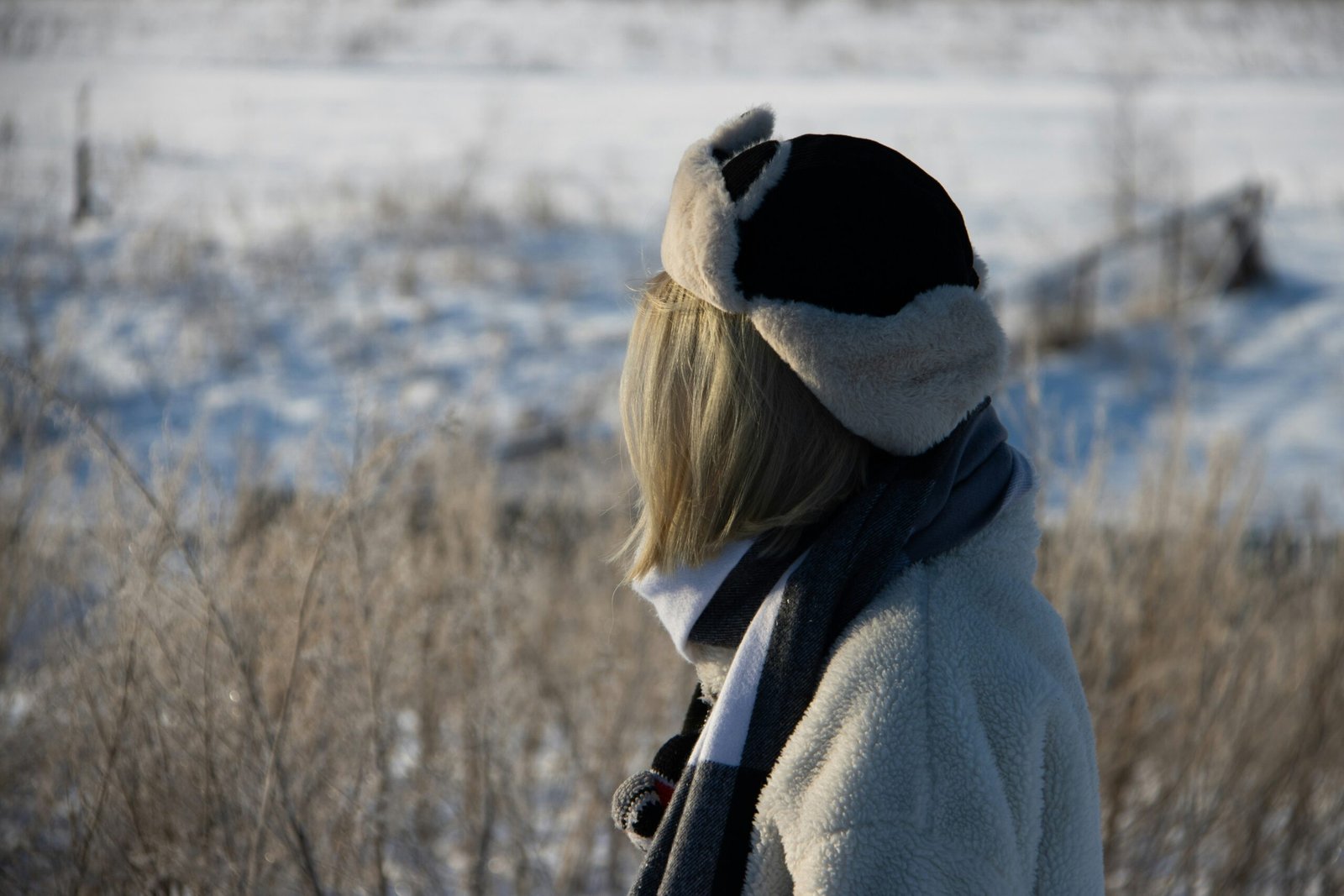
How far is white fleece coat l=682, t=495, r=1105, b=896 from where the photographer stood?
3.37ft

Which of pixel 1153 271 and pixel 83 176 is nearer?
pixel 1153 271

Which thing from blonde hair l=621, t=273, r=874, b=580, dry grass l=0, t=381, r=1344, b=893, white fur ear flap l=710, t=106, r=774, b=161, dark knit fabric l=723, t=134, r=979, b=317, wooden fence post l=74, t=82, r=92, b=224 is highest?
wooden fence post l=74, t=82, r=92, b=224

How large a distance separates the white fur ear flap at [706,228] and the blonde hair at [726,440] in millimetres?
55

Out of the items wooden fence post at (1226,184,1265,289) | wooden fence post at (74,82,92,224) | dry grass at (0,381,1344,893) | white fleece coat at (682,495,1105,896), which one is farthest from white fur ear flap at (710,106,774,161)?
wooden fence post at (74,82,92,224)

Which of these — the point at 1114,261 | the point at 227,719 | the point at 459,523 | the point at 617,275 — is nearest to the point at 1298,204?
the point at 1114,261

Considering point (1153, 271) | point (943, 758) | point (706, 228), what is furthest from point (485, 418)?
point (1153, 271)

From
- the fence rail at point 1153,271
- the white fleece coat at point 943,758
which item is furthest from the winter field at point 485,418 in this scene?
the white fleece coat at point 943,758

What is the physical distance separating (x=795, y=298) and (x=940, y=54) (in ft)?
77.1

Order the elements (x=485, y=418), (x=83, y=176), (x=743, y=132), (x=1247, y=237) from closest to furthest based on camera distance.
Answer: (x=743, y=132) < (x=485, y=418) < (x=1247, y=237) < (x=83, y=176)

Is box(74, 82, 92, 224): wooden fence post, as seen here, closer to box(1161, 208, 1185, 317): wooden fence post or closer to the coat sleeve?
box(1161, 208, 1185, 317): wooden fence post

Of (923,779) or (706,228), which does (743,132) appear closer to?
(706,228)

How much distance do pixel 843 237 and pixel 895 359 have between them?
134mm

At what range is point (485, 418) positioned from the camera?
4.53m

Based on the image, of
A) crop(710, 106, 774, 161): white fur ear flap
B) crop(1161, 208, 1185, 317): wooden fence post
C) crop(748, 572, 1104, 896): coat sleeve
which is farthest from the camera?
crop(1161, 208, 1185, 317): wooden fence post
